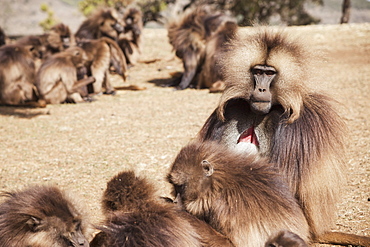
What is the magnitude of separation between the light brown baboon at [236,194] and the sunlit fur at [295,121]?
0.19 metres

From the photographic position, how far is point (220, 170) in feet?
9.99

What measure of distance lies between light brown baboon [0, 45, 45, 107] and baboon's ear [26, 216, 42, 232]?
6.08 m

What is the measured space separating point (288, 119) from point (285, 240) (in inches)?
38.0

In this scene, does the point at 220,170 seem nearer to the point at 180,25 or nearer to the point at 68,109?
the point at 68,109

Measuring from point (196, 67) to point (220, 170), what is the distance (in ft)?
24.1

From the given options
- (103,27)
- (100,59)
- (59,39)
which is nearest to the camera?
(100,59)

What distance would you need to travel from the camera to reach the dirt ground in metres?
4.56

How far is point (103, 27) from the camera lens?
1171 cm

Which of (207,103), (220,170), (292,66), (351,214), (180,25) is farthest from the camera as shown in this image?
(180,25)

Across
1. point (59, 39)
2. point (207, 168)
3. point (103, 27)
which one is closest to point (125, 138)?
point (207, 168)

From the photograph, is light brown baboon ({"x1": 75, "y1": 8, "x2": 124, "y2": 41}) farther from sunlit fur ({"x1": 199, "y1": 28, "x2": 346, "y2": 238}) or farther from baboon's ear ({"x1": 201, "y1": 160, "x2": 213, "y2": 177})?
baboon's ear ({"x1": 201, "y1": 160, "x2": 213, "y2": 177})

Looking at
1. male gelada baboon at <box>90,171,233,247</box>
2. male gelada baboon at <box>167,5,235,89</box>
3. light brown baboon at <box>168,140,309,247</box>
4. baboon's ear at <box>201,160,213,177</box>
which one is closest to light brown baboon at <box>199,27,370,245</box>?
light brown baboon at <box>168,140,309,247</box>

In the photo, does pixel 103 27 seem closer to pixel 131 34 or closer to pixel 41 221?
pixel 131 34

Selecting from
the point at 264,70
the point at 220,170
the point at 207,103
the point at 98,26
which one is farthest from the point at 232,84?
the point at 98,26
